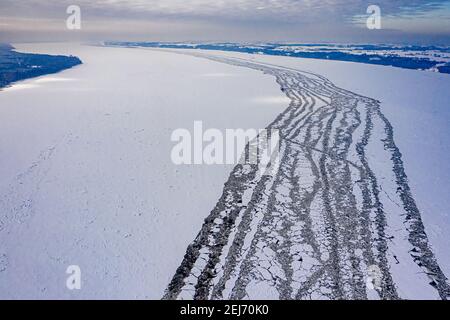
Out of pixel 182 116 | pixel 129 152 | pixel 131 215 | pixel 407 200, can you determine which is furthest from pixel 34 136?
pixel 407 200

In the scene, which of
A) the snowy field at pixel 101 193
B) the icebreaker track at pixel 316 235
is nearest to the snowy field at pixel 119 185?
the snowy field at pixel 101 193

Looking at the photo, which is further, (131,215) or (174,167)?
(174,167)

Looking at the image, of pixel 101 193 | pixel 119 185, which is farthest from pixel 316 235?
pixel 101 193

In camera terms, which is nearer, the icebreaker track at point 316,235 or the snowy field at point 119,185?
the icebreaker track at point 316,235

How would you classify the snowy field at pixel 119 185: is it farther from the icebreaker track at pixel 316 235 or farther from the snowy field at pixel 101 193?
the icebreaker track at pixel 316 235

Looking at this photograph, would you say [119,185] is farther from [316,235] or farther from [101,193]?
[316,235]

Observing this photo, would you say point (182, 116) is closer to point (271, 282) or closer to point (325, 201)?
point (325, 201)
